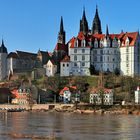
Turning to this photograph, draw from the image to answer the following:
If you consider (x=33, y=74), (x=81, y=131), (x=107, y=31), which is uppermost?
(x=107, y=31)

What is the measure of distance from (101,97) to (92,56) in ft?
78.9

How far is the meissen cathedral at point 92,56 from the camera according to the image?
472 feet

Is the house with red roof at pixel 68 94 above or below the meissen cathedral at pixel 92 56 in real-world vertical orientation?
below

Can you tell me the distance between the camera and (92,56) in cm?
14938

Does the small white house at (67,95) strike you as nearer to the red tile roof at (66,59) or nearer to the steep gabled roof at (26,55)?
the red tile roof at (66,59)

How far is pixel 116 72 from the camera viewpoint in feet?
474

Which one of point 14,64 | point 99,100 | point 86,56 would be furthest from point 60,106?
point 14,64

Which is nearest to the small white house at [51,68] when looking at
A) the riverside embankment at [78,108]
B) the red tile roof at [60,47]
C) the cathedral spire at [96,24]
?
the red tile roof at [60,47]

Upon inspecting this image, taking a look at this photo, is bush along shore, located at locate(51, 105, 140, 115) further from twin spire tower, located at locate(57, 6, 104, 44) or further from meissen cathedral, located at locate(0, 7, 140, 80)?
twin spire tower, located at locate(57, 6, 104, 44)

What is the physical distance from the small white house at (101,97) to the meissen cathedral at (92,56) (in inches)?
581

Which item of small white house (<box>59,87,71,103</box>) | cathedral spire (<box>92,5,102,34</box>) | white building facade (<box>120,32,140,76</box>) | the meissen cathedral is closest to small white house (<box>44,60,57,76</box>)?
the meissen cathedral

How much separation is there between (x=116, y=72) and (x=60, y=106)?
92.6ft

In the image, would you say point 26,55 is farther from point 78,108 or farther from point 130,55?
point 78,108

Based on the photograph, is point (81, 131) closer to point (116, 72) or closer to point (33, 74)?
point (116, 72)
